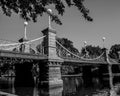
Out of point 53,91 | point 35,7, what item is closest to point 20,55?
point 53,91

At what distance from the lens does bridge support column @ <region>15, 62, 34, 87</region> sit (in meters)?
14.5

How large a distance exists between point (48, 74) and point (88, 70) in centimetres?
1808

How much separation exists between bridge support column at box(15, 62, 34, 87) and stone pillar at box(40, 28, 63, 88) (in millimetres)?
2870

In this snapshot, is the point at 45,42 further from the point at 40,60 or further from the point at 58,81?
the point at 58,81

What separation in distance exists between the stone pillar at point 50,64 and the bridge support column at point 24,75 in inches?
113

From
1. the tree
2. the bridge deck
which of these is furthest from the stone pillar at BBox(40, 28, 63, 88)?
the tree

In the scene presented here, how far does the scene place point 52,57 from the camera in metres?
12.4

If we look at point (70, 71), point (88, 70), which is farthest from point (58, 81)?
point (70, 71)

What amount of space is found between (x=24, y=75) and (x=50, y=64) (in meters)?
3.87

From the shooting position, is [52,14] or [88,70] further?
[88,70]

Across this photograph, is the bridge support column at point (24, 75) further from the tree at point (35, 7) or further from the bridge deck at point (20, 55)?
the tree at point (35, 7)


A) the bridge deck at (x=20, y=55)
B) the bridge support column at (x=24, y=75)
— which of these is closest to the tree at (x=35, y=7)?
the bridge deck at (x=20, y=55)

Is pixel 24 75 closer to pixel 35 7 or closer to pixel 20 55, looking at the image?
pixel 20 55

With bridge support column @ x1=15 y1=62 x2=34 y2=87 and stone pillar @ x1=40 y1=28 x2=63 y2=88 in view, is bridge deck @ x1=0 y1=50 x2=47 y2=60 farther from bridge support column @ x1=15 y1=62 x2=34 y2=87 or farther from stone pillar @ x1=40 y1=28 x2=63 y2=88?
bridge support column @ x1=15 y1=62 x2=34 y2=87
